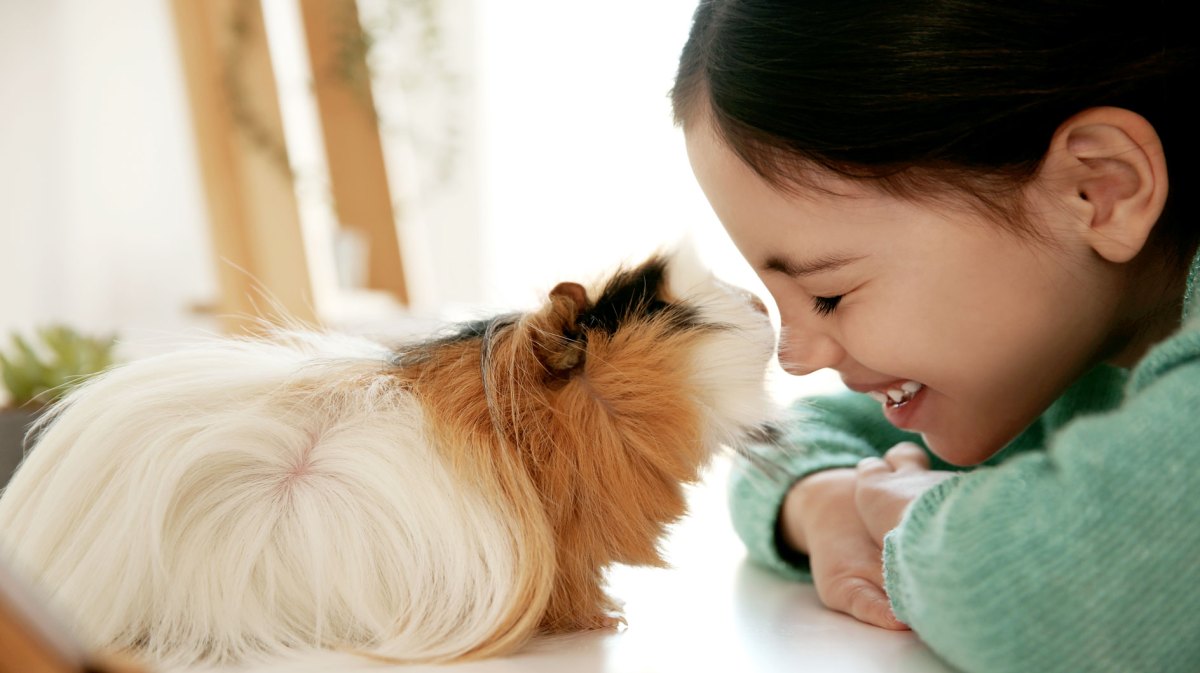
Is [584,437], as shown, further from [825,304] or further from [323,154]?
[323,154]

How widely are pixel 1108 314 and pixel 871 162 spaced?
0.75ft

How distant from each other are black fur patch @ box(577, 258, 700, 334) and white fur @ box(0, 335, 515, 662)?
0.13m

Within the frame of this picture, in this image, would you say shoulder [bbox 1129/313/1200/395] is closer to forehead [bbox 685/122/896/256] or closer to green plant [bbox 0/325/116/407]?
forehead [bbox 685/122/896/256]

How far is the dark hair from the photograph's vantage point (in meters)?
0.61

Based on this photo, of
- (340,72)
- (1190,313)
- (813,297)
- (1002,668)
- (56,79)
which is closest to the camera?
(1002,668)

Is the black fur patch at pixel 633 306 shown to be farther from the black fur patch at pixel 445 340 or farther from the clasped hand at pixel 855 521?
the clasped hand at pixel 855 521

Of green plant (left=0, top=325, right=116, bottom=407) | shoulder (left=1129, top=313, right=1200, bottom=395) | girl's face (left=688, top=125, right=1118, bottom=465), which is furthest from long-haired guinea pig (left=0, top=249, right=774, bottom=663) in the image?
green plant (left=0, top=325, right=116, bottom=407)

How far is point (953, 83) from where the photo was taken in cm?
61

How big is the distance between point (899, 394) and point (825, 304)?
5.0 inches

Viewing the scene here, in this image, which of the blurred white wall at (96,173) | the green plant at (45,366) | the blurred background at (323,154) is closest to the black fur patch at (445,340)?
the green plant at (45,366)

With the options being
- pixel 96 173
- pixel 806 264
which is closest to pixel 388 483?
pixel 806 264

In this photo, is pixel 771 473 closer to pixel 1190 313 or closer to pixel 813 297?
pixel 813 297

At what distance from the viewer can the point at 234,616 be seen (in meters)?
0.54

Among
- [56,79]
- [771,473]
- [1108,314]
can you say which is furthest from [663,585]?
[56,79]
